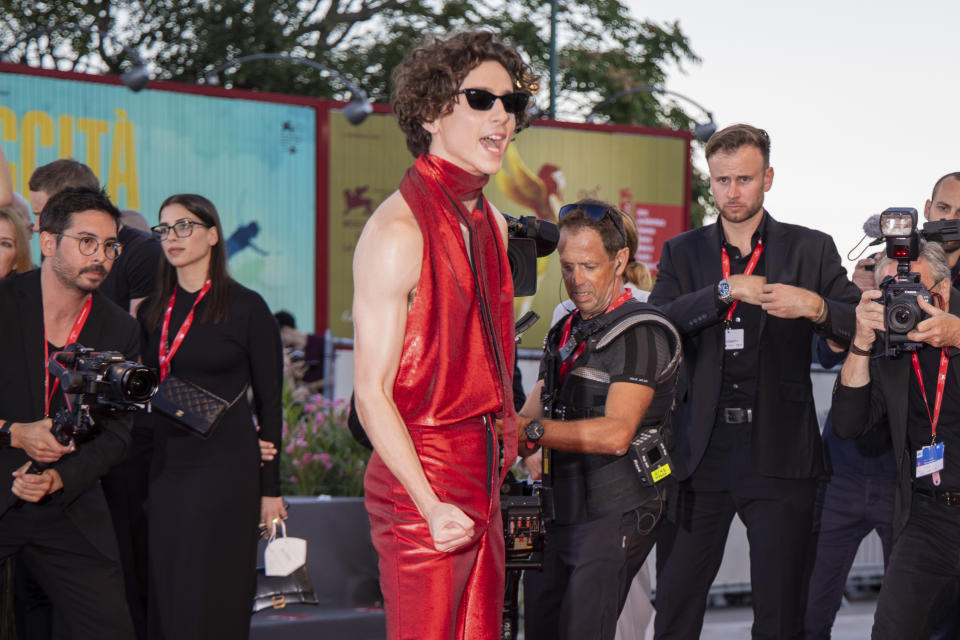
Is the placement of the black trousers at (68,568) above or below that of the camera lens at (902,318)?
Result: below

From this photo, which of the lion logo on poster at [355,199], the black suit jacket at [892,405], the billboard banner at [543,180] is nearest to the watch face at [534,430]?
the black suit jacket at [892,405]

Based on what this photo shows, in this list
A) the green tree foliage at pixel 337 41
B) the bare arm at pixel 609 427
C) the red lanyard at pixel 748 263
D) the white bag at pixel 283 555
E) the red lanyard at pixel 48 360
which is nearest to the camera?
the bare arm at pixel 609 427

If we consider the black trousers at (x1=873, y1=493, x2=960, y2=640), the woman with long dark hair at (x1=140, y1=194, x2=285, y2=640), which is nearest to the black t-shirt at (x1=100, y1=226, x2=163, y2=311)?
the woman with long dark hair at (x1=140, y1=194, x2=285, y2=640)

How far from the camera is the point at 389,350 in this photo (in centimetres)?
271

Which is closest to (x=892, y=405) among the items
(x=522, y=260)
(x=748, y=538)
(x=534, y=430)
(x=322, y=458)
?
(x=748, y=538)

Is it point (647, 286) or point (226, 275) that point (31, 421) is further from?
point (647, 286)

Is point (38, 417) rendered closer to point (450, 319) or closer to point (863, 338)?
point (450, 319)

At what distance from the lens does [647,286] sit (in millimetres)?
6305

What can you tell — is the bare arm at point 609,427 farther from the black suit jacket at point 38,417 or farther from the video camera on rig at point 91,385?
the black suit jacket at point 38,417

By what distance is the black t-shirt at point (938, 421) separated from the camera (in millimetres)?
4527

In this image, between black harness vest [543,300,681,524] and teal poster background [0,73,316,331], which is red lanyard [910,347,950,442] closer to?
black harness vest [543,300,681,524]

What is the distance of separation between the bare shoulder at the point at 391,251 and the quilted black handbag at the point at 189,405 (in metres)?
2.44

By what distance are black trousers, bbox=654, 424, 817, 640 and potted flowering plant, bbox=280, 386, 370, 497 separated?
279 cm

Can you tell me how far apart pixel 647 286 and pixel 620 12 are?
90.6 feet
